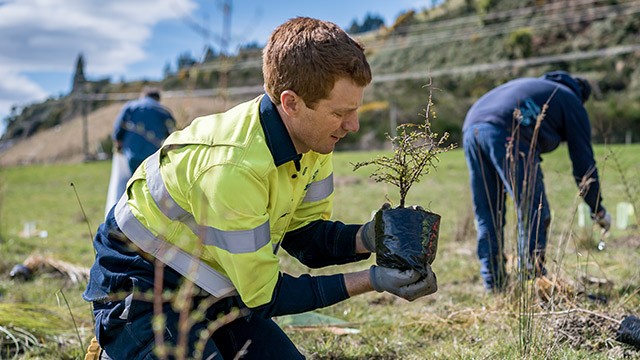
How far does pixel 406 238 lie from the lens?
7.84 ft

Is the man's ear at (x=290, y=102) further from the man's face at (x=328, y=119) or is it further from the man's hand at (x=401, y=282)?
the man's hand at (x=401, y=282)

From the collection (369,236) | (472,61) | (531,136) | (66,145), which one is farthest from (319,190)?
(472,61)

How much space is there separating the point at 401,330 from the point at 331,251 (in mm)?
1080

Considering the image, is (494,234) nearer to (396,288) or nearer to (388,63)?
(396,288)

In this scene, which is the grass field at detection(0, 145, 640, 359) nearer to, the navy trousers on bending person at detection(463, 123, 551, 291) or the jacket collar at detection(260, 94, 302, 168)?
the navy trousers on bending person at detection(463, 123, 551, 291)

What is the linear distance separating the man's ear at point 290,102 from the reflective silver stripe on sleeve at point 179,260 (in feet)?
1.92

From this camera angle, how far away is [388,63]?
145 feet

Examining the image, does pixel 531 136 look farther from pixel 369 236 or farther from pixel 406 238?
pixel 406 238

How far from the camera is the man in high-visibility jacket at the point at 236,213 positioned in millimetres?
2176

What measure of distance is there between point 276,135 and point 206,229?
38cm

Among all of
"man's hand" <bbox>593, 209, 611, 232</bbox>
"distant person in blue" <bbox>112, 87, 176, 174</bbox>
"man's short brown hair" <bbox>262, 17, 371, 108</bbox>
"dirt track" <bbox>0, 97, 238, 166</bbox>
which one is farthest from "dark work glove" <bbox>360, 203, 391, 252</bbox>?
"dirt track" <bbox>0, 97, 238, 166</bbox>

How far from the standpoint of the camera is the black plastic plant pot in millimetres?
2365

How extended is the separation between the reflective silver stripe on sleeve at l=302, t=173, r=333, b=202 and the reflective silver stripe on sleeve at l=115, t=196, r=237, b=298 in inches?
22.2

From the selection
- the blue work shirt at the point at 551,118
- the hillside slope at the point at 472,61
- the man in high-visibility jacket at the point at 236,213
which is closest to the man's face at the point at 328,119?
the man in high-visibility jacket at the point at 236,213
